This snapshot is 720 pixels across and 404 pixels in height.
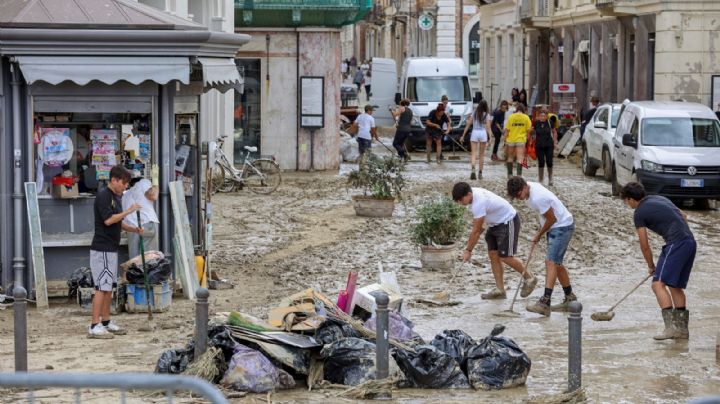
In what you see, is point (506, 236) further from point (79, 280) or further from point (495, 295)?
point (79, 280)

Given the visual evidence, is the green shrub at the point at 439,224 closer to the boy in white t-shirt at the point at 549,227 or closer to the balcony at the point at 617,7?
the boy in white t-shirt at the point at 549,227

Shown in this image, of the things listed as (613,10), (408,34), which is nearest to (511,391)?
(613,10)

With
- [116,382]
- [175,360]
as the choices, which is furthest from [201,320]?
[116,382]

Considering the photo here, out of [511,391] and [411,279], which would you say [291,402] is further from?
[411,279]

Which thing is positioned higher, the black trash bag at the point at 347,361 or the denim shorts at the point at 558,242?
the denim shorts at the point at 558,242

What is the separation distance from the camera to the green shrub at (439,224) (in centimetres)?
1565

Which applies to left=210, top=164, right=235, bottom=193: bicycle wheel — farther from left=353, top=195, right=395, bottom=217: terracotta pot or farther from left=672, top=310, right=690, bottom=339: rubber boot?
left=672, top=310, right=690, bottom=339: rubber boot

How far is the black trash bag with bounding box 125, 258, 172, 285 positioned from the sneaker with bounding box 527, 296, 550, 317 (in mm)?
3573

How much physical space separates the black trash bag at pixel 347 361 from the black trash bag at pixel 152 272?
3387mm

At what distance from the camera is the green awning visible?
90.7 ft

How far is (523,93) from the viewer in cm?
4484

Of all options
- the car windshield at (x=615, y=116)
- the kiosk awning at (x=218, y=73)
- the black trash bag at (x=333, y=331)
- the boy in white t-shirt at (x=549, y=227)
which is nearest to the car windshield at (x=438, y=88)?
the car windshield at (x=615, y=116)

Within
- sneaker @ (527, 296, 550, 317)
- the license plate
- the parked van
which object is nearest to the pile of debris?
sneaker @ (527, 296, 550, 317)

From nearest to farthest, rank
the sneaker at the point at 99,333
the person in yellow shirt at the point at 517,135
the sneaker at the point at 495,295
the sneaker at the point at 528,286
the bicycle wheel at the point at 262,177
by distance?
the sneaker at the point at 99,333, the sneaker at the point at 528,286, the sneaker at the point at 495,295, the bicycle wheel at the point at 262,177, the person in yellow shirt at the point at 517,135
